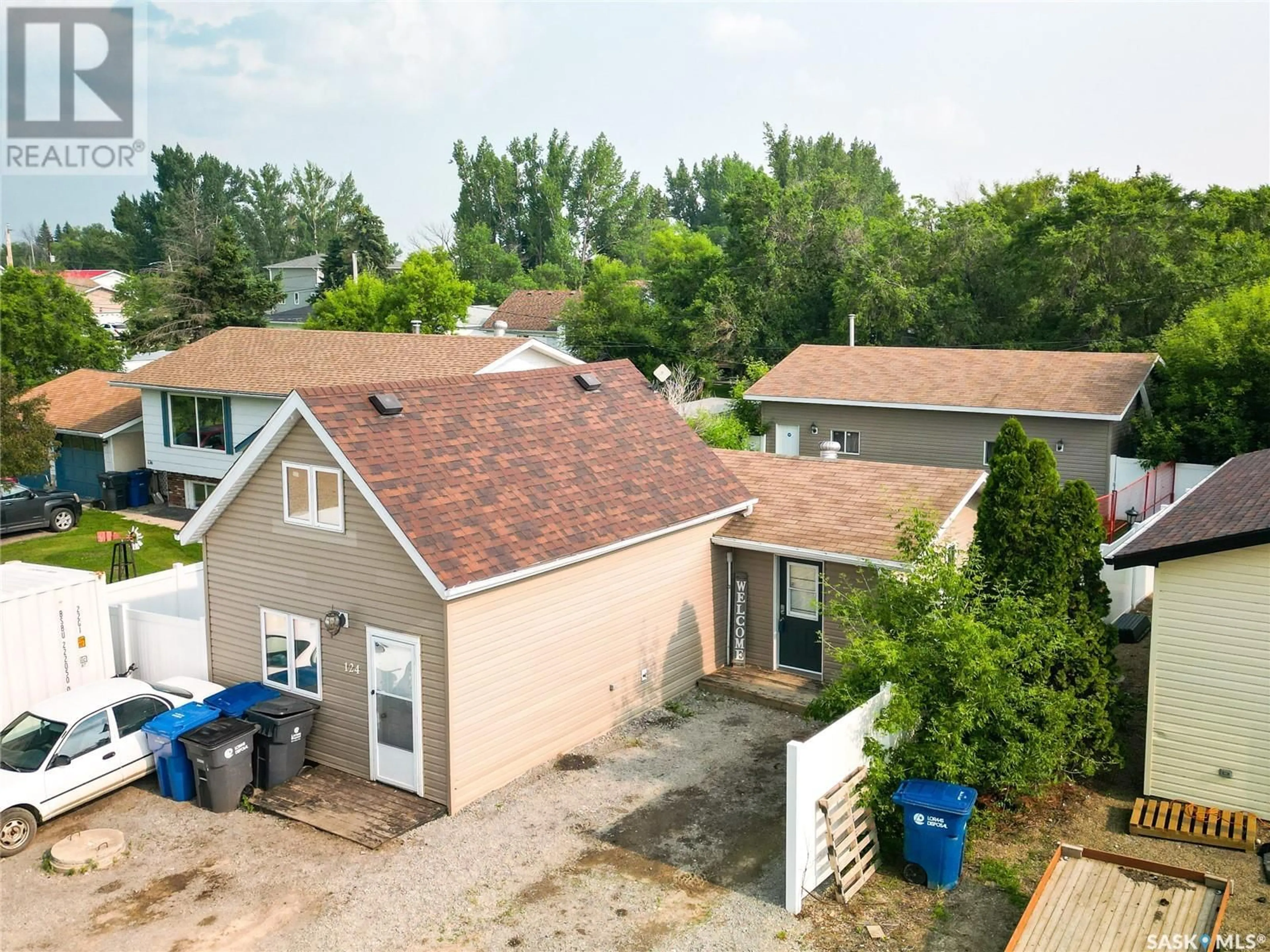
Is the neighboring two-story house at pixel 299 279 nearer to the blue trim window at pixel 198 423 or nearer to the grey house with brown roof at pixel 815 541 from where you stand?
the blue trim window at pixel 198 423

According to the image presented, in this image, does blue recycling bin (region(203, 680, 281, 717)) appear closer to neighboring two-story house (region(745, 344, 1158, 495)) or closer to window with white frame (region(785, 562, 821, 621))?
window with white frame (region(785, 562, 821, 621))

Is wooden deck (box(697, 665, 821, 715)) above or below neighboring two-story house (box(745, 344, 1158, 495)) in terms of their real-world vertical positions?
below

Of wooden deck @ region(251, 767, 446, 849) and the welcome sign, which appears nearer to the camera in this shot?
wooden deck @ region(251, 767, 446, 849)

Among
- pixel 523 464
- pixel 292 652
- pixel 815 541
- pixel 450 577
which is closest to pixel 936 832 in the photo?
pixel 450 577

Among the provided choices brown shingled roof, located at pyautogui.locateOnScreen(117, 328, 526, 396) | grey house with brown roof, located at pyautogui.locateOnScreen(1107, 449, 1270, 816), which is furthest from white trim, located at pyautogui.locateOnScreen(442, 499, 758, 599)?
brown shingled roof, located at pyautogui.locateOnScreen(117, 328, 526, 396)

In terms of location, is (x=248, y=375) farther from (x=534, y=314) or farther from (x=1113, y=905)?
(x=534, y=314)

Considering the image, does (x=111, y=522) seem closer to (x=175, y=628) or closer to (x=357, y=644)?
(x=175, y=628)

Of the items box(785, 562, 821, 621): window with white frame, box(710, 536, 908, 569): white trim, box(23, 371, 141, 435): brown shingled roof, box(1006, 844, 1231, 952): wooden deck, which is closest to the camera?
box(1006, 844, 1231, 952): wooden deck
